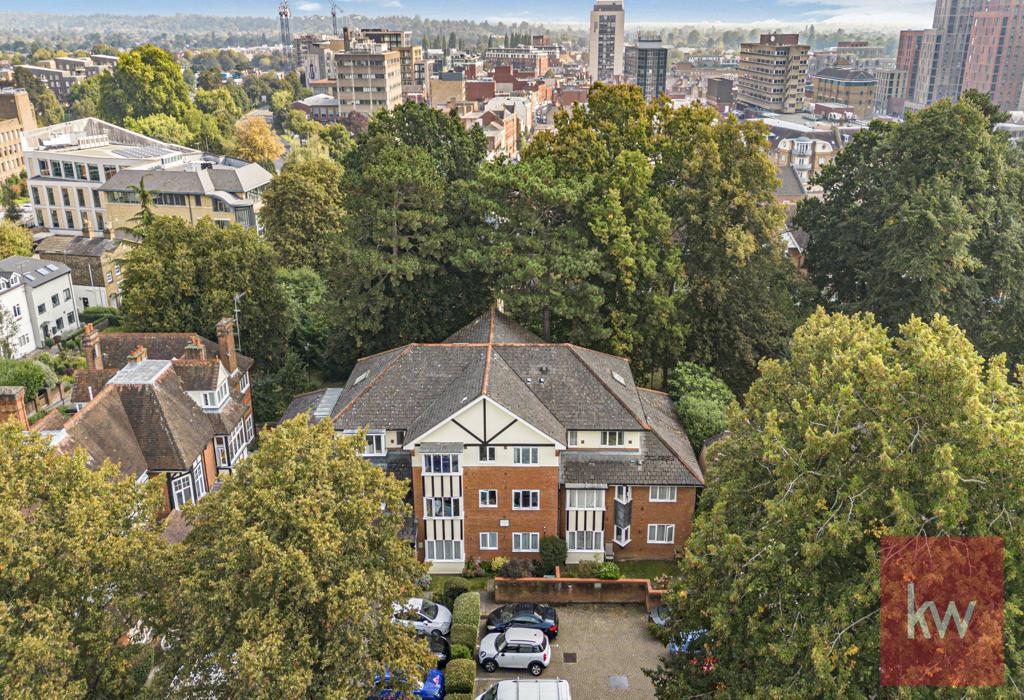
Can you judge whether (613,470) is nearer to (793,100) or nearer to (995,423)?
(995,423)

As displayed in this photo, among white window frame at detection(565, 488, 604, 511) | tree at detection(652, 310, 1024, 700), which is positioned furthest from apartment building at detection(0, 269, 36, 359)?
tree at detection(652, 310, 1024, 700)

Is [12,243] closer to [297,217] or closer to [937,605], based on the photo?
[297,217]

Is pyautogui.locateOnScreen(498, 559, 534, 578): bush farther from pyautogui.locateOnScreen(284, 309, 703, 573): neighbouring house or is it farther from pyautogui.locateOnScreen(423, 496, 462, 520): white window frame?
pyautogui.locateOnScreen(423, 496, 462, 520): white window frame

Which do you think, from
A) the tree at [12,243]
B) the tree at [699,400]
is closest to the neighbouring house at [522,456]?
the tree at [699,400]

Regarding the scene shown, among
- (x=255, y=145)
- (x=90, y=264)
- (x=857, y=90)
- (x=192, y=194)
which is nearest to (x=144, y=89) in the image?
(x=255, y=145)

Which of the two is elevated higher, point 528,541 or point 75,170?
point 75,170

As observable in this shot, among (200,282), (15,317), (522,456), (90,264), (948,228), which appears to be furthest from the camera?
(90,264)
